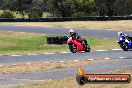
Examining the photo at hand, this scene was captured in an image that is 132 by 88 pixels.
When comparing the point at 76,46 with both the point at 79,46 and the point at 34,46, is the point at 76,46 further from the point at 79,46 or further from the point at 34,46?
the point at 34,46

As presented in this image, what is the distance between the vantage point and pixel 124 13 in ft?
308

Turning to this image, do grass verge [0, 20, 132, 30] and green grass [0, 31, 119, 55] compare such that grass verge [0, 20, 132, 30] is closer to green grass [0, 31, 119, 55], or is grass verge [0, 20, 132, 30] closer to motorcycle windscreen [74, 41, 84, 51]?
green grass [0, 31, 119, 55]

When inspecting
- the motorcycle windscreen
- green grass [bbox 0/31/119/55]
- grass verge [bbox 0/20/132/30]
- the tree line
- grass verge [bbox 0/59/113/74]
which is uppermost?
grass verge [bbox 0/59/113/74]

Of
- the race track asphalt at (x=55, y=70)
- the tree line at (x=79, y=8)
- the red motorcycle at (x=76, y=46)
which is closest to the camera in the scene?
the race track asphalt at (x=55, y=70)

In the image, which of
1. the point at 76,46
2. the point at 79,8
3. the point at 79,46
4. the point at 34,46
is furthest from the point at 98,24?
the point at 76,46

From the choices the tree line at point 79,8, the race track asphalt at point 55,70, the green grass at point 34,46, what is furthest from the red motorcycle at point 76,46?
the tree line at point 79,8

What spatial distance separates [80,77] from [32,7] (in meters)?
94.5

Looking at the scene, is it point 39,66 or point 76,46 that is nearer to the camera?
point 39,66

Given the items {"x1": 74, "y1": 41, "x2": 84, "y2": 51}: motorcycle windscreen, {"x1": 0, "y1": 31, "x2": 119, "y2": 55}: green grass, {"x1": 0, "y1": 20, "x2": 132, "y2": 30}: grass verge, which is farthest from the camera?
{"x1": 0, "y1": 20, "x2": 132, "y2": 30}: grass verge

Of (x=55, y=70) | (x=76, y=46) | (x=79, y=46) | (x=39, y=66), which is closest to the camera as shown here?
(x=55, y=70)

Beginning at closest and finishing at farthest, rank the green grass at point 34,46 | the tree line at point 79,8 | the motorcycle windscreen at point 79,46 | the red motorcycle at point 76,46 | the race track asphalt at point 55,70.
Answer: the race track asphalt at point 55,70 < the red motorcycle at point 76,46 < the motorcycle windscreen at point 79,46 < the green grass at point 34,46 < the tree line at point 79,8

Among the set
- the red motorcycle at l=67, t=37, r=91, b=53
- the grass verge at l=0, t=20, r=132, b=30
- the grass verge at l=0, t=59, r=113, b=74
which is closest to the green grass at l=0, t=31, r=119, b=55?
the red motorcycle at l=67, t=37, r=91, b=53

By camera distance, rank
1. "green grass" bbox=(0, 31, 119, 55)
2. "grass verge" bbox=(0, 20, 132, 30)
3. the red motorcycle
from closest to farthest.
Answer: the red motorcycle, "green grass" bbox=(0, 31, 119, 55), "grass verge" bbox=(0, 20, 132, 30)

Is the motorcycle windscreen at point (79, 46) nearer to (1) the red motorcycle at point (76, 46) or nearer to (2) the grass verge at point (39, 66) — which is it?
(1) the red motorcycle at point (76, 46)
